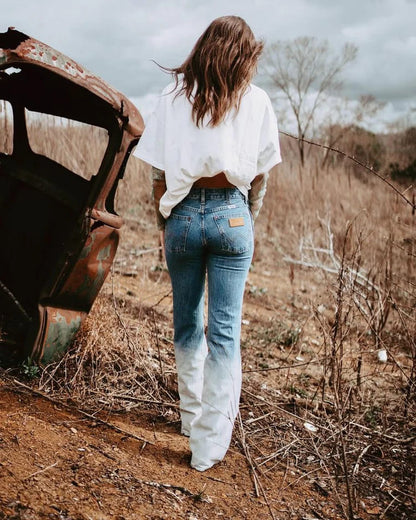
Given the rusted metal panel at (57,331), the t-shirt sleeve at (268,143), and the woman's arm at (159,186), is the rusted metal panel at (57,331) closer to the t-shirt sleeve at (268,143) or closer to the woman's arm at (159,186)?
the woman's arm at (159,186)

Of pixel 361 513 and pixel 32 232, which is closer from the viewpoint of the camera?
pixel 361 513

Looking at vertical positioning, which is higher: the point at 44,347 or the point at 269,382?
the point at 44,347

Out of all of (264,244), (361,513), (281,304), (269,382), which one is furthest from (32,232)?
(264,244)

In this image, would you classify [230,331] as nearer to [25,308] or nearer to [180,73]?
[180,73]

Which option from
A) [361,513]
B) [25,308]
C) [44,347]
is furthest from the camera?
[25,308]

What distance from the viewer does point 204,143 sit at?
8.34ft

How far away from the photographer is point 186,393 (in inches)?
119

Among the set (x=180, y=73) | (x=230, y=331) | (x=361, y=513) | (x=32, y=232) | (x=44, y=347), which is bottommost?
(x=361, y=513)

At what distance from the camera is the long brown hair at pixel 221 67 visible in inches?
98.0

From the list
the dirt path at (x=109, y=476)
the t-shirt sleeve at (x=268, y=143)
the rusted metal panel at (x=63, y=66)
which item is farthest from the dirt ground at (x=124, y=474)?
the rusted metal panel at (x=63, y=66)

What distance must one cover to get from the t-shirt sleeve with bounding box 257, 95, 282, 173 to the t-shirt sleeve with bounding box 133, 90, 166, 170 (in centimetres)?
48

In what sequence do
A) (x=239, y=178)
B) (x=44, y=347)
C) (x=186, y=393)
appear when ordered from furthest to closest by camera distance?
(x=44, y=347) → (x=186, y=393) → (x=239, y=178)

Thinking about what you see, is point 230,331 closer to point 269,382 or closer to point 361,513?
point 361,513

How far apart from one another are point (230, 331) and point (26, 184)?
79.4 inches
